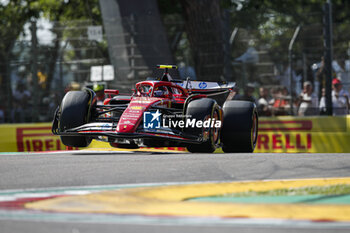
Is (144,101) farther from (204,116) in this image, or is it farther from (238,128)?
(238,128)

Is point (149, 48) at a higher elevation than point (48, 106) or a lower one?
higher

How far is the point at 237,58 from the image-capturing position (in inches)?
572

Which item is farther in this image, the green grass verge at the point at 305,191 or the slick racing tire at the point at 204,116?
the slick racing tire at the point at 204,116

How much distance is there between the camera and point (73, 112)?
34.6ft

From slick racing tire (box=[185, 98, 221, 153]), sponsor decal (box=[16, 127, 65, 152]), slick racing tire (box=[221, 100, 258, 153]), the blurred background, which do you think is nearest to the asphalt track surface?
slick racing tire (box=[185, 98, 221, 153])

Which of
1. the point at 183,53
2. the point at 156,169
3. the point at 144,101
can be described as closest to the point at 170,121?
the point at 144,101

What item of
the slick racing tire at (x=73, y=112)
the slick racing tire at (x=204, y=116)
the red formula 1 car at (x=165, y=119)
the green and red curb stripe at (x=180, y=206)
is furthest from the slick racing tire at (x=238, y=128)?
the green and red curb stripe at (x=180, y=206)

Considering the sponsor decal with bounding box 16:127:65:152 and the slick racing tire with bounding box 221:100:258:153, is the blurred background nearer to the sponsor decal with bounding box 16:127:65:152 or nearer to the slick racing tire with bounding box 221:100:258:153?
the sponsor decal with bounding box 16:127:65:152

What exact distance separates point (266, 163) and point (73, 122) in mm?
3315

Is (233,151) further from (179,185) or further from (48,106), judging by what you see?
(48,106)

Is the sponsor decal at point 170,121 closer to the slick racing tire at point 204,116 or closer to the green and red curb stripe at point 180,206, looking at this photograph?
the slick racing tire at point 204,116

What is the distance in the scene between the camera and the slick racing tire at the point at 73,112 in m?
10.5

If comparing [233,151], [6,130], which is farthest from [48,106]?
[233,151]

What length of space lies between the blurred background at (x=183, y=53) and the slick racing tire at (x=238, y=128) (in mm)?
3299
